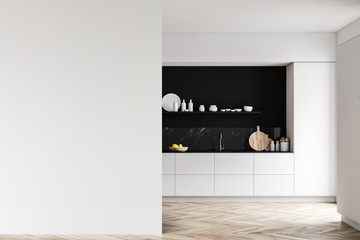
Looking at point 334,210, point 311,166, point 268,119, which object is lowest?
point 334,210

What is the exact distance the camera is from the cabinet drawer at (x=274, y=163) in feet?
26.3

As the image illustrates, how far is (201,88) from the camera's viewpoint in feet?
28.2

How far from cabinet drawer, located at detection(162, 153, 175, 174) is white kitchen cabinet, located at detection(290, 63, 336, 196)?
1936mm

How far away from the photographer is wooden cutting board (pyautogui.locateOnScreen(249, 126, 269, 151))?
850cm

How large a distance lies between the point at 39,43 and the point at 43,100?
610 mm

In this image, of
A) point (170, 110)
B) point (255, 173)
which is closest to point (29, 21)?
point (170, 110)

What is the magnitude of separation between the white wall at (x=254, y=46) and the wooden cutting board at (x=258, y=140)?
1.26 metres

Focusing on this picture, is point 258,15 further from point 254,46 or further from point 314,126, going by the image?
point 314,126

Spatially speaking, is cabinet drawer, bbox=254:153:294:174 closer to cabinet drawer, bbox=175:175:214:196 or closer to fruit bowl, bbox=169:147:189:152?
cabinet drawer, bbox=175:175:214:196

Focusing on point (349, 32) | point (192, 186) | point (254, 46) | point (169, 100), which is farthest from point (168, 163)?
point (349, 32)

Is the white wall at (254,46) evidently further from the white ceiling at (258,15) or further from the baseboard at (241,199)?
the baseboard at (241,199)

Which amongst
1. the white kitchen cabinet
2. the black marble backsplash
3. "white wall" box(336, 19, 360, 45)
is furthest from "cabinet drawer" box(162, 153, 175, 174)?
"white wall" box(336, 19, 360, 45)

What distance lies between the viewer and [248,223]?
6.20 meters

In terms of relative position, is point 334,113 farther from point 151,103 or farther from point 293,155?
point 151,103
